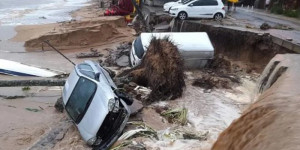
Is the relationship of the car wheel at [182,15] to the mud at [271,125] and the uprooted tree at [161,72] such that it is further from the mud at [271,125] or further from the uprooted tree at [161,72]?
the mud at [271,125]

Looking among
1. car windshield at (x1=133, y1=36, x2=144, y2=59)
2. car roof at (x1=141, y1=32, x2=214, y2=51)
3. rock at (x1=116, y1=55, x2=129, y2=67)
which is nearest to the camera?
car roof at (x1=141, y1=32, x2=214, y2=51)

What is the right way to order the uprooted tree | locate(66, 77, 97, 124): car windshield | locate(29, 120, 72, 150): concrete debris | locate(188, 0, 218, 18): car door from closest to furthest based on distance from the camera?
locate(66, 77, 97, 124): car windshield
locate(29, 120, 72, 150): concrete debris
the uprooted tree
locate(188, 0, 218, 18): car door

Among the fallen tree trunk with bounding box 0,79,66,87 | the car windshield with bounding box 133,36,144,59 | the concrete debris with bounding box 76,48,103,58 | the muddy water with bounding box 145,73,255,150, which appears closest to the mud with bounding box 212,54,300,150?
the muddy water with bounding box 145,73,255,150

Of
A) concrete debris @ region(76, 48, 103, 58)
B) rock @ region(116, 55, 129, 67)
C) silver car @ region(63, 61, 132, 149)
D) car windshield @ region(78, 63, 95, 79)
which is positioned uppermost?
car windshield @ region(78, 63, 95, 79)

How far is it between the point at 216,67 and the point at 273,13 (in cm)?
1977

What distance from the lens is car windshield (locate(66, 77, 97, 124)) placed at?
8.55 meters

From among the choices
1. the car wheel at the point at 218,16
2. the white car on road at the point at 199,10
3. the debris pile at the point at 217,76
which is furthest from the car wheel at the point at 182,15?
the debris pile at the point at 217,76

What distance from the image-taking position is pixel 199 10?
74.9 ft

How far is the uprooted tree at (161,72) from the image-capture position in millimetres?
10656

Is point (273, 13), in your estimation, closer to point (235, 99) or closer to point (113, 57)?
point (113, 57)

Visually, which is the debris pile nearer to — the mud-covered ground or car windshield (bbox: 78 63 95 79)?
the mud-covered ground

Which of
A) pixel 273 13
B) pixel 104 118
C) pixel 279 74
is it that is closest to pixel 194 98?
pixel 279 74

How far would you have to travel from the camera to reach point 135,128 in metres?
8.64

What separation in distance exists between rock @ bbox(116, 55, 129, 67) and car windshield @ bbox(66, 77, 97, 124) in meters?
6.70
